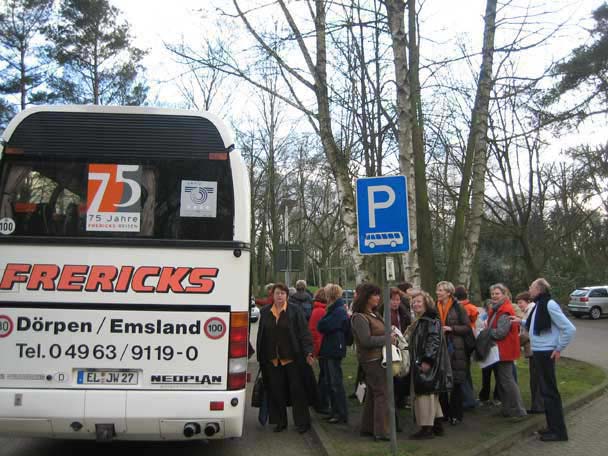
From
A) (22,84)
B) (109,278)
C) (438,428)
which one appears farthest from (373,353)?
(22,84)

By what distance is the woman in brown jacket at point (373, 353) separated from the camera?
7.07 meters

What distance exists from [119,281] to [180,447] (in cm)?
266

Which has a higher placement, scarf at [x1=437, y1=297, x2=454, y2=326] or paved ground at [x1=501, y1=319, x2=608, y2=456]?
scarf at [x1=437, y1=297, x2=454, y2=326]

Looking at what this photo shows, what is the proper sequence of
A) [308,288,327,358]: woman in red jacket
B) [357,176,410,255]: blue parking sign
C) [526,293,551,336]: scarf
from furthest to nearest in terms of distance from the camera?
1. [308,288,327,358]: woman in red jacket
2. [526,293,551,336]: scarf
3. [357,176,410,255]: blue parking sign

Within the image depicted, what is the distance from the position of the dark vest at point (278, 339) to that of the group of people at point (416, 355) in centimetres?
1

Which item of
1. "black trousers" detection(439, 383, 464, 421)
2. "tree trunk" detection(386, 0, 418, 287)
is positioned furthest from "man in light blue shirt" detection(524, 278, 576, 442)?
"tree trunk" detection(386, 0, 418, 287)

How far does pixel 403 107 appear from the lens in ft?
34.7

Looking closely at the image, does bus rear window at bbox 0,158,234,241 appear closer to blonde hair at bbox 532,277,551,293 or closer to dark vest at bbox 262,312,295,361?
dark vest at bbox 262,312,295,361

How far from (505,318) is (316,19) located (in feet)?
21.5

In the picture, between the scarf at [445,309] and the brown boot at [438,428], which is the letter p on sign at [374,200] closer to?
the scarf at [445,309]

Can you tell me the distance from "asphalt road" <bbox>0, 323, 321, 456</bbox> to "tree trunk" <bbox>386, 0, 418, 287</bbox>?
168 inches

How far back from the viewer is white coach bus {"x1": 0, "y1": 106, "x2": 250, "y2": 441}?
5461 mm

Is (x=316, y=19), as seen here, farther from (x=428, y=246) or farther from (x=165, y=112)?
(x=165, y=112)

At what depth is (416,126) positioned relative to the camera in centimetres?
1181
